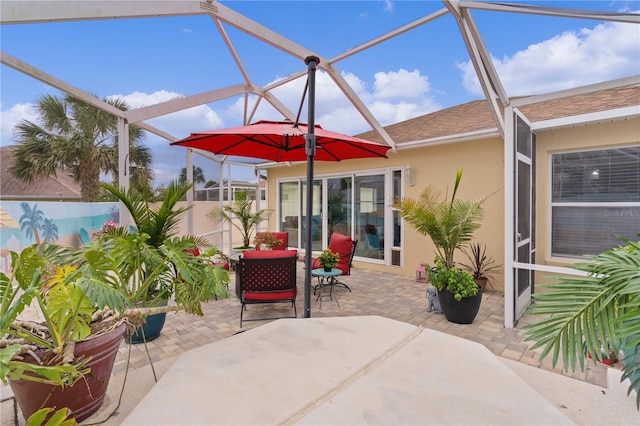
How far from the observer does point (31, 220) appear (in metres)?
5.08

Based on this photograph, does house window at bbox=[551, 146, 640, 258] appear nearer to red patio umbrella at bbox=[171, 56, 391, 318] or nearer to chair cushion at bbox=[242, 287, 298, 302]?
red patio umbrella at bbox=[171, 56, 391, 318]

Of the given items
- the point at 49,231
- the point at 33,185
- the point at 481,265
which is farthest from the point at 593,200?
the point at 33,185

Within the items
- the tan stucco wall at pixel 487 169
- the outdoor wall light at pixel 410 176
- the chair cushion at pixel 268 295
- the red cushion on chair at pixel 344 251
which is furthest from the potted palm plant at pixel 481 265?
the chair cushion at pixel 268 295

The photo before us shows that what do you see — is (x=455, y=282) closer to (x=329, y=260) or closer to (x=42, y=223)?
(x=329, y=260)

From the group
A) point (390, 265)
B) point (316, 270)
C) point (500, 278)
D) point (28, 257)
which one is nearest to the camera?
point (28, 257)

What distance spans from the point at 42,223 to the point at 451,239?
6.79 m

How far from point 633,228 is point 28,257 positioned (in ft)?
25.4

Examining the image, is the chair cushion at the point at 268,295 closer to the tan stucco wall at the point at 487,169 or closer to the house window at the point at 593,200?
the tan stucco wall at the point at 487,169

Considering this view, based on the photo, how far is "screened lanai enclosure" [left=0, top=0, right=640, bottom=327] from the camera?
3467 mm

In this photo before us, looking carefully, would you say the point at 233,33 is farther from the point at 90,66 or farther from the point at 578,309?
the point at 578,309

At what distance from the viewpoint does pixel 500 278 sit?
6.16 m

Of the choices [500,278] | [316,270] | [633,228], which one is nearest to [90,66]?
[316,270]

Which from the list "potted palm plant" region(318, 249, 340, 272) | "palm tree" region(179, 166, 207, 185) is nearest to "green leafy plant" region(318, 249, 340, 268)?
"potted palm plant" region(318, 249, 340, 272)

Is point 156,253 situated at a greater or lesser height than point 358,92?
lesser
